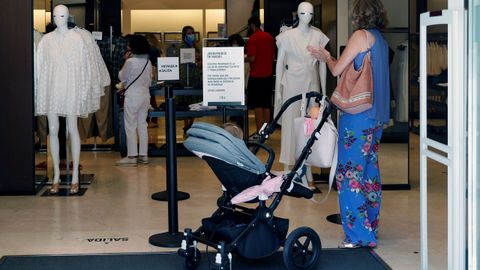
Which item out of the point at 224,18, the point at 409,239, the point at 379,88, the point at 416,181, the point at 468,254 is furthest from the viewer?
the point at 224,18

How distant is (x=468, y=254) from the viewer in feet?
13.7

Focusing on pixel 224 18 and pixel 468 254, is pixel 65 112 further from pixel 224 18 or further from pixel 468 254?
pixel 224 18

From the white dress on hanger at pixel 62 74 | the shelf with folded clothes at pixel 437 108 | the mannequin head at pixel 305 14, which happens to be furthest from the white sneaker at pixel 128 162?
the shelf with folded clothes at pixel 437 108

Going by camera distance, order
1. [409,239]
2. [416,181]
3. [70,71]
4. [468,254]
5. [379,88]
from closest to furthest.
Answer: [468,254]
[379,88]
[409,239]
[70,71]
[416,181]

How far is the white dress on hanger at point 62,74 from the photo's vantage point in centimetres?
747

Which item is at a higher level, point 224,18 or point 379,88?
point 224,18

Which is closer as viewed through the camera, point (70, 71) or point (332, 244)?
point (332, 244)

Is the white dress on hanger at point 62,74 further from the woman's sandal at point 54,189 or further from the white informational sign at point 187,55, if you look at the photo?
the white informational sign at point 187,55

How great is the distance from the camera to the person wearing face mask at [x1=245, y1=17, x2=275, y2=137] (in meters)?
11.6

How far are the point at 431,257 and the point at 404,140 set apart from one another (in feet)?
9.34

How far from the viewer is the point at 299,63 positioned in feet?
24.8

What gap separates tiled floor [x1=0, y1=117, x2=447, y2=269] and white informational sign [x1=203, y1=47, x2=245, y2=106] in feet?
3.20

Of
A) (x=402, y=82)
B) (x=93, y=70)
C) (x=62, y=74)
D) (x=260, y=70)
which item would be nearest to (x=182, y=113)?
(x=93, y=70)

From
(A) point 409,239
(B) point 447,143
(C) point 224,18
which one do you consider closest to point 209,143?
(B) point 447,143
